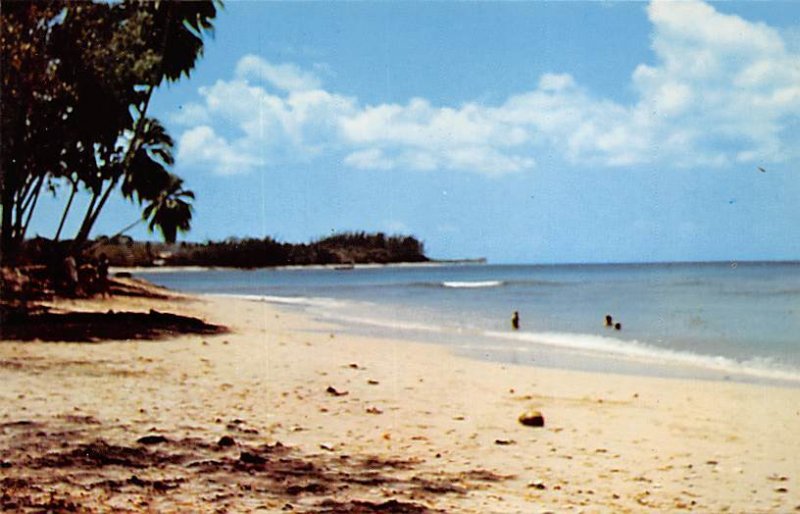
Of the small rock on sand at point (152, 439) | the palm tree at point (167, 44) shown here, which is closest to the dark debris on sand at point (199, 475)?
the small rock on sand at point (152, 439)

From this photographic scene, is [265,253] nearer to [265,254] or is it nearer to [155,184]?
[265,254]

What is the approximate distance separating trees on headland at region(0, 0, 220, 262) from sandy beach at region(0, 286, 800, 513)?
4776mm

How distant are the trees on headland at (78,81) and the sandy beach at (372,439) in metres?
4.78

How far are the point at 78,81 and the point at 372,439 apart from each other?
11.4 m

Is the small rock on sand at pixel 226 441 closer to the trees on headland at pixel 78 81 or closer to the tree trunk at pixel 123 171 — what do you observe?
the trees on headland at pixel 78 81

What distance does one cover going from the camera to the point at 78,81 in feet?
45.9

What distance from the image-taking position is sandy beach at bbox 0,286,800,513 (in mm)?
3850

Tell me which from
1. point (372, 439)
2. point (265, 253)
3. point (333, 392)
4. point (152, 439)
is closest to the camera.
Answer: point (152, 439)

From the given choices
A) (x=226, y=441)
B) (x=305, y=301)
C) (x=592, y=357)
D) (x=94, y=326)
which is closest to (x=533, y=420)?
(x=226, y=441)

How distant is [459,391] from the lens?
745 cm

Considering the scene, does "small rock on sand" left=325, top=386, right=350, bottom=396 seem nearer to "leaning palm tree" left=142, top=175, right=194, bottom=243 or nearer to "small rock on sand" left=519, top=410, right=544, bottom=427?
"small rock on sand" left=519, top=410, right=544, bottom=427

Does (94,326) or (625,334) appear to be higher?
(94,326)

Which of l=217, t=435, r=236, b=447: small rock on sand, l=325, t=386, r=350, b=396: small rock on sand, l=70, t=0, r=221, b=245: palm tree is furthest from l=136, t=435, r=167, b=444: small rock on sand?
l=70, t=0, r=221, b=245: palm tree

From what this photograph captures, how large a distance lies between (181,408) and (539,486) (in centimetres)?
303
